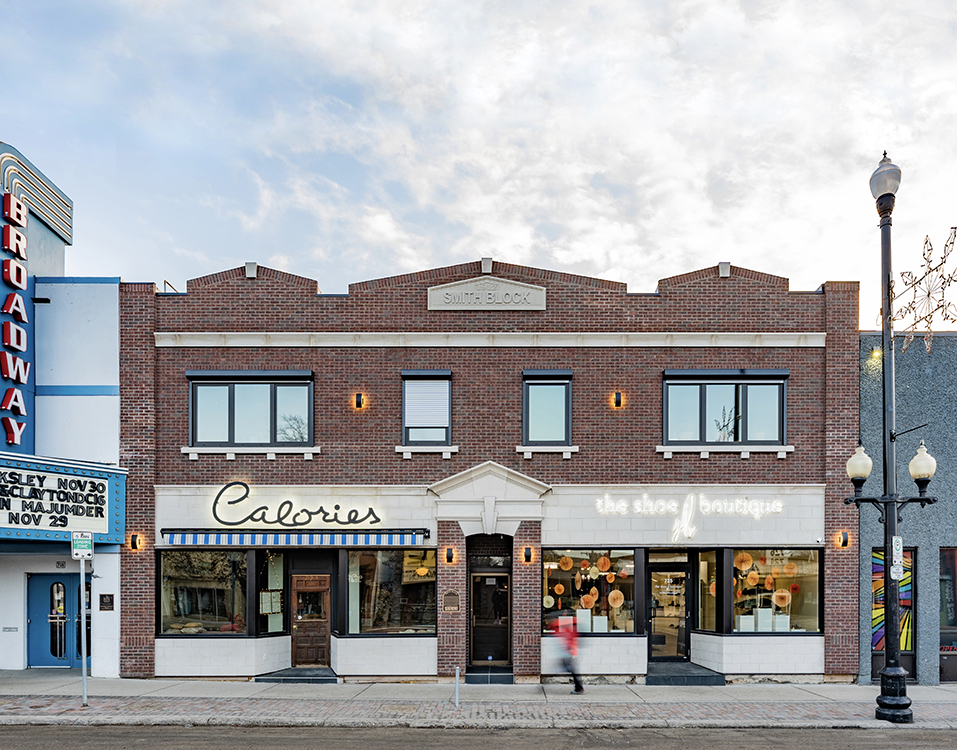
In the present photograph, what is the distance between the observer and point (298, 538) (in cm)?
1570

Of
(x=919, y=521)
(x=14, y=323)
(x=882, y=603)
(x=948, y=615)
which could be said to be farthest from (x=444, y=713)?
(x=14, y=323)

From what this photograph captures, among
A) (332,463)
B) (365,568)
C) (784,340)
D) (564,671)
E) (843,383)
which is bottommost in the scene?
(564,671)

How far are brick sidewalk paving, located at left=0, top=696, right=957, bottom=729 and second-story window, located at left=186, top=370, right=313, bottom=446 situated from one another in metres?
5.60

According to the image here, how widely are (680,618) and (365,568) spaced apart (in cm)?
775

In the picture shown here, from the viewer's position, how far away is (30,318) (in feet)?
52.6

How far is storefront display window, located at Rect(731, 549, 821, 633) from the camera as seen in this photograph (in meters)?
15.8

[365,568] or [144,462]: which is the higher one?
[144,462]

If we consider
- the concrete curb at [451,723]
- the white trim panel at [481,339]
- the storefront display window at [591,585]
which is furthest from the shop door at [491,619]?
the white trim panel at [481,339]

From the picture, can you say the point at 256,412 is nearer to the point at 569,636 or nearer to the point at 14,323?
the point at 14,323

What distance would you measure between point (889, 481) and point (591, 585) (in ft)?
21.8

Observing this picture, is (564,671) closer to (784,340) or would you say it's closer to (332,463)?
(332,463)

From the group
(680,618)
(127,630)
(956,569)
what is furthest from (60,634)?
(956,569)

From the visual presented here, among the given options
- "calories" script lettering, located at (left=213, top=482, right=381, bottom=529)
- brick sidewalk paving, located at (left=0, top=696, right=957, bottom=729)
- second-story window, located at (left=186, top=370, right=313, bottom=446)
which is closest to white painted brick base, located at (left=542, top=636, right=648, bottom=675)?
brick sidewalk paving, located at (left=0, top=696, right=957, bottom=729)

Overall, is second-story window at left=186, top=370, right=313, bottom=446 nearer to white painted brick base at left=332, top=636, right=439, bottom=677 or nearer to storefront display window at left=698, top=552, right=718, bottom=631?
white painted brick base at left=332, top=636, right=439, bottom=677
